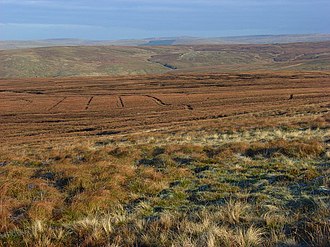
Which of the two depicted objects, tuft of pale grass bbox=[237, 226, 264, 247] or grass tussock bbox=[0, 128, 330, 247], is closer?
tuft of pale grass bbox=[237, 226, 264, 247]

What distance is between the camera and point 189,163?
41.1 feet

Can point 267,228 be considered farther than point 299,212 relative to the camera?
No

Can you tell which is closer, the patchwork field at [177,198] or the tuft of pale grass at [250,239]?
the tuft of pale grass at [250,239]

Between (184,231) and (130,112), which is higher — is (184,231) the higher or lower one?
the higher one

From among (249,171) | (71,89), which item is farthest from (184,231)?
(71,89)

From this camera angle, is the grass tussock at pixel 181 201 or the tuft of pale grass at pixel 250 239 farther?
the grass tussock at pixel 181 201

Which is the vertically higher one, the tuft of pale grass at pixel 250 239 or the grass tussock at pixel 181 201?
the tuft of pale grass at pixel 250 239

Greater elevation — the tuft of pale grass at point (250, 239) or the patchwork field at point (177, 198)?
the tuft of pale grass at point (250, 239)

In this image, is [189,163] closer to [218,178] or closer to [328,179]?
[218,178]

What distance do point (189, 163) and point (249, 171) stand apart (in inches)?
102

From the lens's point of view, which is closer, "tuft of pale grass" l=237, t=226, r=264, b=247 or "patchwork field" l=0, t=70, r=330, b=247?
"tuft of pale grass" l=237, t=226, r=264, b=247

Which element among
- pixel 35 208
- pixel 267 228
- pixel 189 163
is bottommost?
pixel 189 163

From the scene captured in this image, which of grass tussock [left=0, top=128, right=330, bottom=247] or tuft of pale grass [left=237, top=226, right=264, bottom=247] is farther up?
tuft of pale grass [left=237, top=226, right=264, bottom=247]

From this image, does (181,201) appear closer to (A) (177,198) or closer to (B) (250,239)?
(A) (177,198)
